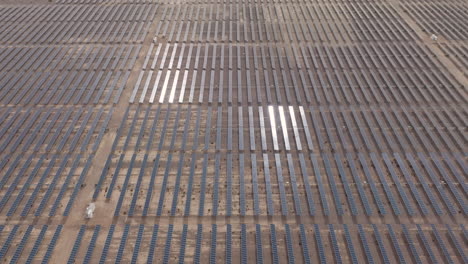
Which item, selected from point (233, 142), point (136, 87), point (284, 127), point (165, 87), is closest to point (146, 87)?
point (136, 87)

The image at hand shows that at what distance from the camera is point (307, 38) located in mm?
89938

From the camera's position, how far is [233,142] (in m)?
57.8

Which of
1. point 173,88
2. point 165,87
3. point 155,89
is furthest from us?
point 165,87

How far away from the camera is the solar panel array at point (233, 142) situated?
44219 mm

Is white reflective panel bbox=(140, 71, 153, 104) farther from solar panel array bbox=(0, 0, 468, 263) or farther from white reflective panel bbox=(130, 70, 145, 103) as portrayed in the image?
white reflective panel bbox=(130, 70, 145, 103)

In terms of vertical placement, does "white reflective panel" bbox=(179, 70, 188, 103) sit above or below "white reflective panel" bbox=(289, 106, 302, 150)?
above

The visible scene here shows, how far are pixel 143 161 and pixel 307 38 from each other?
6507cm

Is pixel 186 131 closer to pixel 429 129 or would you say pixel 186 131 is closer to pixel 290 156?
pixel 290 156

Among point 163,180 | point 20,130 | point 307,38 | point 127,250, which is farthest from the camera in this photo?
point 307,38

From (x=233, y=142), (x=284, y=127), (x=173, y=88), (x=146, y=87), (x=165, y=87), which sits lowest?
(x=233, y=142)

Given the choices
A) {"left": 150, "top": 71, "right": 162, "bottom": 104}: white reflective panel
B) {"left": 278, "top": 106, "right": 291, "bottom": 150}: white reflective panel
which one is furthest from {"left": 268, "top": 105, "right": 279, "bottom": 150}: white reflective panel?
{"left": 150, "top": 71, "right": 162, "bottom": 104}: white reflective panel

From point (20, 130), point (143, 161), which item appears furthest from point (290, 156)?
point (20, 130)

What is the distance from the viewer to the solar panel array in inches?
1741

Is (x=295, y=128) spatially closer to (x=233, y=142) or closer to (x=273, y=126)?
(x=273, y=126)
